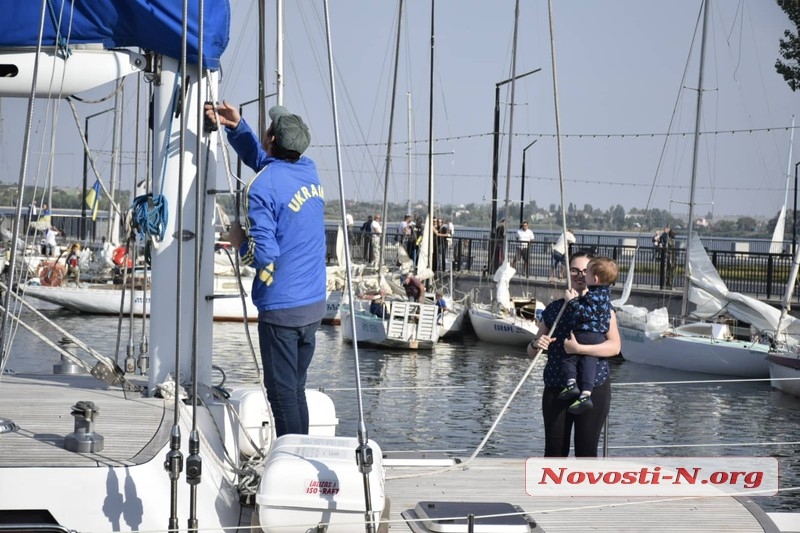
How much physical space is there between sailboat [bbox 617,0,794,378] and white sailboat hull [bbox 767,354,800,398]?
899 mm

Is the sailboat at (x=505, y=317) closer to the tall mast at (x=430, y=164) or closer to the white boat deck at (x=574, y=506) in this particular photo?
the tall mast at (x=430, y=164)

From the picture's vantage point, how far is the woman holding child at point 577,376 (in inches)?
241

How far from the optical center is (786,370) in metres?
20.0

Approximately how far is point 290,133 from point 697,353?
19.3 meters

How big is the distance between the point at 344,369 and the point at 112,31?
57.8 feet

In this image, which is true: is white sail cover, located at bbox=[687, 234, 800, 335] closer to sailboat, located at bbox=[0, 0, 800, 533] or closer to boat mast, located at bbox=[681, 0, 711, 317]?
boat mast, located at bbox=[681, 0, 711, 317]

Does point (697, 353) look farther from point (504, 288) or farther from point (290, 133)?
point (290, 133)

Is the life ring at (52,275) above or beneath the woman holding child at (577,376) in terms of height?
beneath

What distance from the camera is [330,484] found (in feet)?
13.7

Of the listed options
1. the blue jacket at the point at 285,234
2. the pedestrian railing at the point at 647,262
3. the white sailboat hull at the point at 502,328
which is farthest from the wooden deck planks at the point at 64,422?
the white sailboat hull at the point at 502,328

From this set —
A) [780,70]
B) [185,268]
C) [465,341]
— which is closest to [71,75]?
[185,268]

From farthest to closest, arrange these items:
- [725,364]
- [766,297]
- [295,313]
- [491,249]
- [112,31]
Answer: [491,249], [766,297], [725,364], [112,31], [295,313]

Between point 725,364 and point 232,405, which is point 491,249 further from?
point 232,405

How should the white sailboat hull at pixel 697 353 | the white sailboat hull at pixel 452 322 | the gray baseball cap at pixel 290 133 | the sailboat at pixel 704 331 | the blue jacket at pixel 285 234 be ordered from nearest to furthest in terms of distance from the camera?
the blue jacket at pixel 285 234 < the gray baseball cap at pixel 290 133 < the white sailboat hull at pixel 697 353 < the sailboat at pixel 704 331 < the white sailboat hull at pixel 452 322
